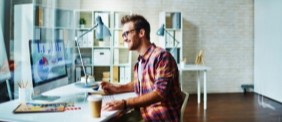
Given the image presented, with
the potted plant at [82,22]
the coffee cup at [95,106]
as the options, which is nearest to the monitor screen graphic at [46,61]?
the coffee cup at [95,106]

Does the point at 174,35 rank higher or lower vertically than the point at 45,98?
higher

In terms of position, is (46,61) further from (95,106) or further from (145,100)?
(145,100)

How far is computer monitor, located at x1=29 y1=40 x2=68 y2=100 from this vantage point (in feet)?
6.70

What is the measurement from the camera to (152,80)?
1858mm

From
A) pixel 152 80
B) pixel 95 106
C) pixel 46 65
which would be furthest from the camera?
Result: pixel 46 65

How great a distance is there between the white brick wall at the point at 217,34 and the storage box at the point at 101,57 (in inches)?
42.2

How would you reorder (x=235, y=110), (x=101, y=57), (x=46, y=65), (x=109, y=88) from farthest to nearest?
1. (x=101, y=57)
2. (x=235, y=110)
3. (x=109, y=88)
4. (x=46, y=65)

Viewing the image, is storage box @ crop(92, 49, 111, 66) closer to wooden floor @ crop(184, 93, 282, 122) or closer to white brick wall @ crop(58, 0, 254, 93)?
white brick wall @ crop(58, 0, 254, 93)

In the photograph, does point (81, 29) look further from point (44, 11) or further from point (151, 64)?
point (151, 64)

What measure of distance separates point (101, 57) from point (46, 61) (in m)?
3.30

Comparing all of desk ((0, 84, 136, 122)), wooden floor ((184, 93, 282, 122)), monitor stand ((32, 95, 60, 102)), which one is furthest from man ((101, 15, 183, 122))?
wooden floor ((184, 93, 282, 122))

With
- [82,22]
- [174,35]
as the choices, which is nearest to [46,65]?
[82,22]

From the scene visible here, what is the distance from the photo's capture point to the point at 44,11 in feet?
15.4

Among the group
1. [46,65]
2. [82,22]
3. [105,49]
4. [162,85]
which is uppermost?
[82,22]
